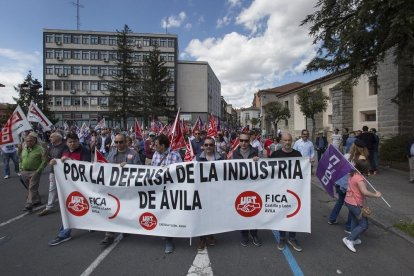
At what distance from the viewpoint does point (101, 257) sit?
168 inches

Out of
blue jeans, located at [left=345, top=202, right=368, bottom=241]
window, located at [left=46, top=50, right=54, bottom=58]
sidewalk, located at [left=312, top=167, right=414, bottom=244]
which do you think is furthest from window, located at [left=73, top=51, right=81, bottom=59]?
blue jeans, located at [left=345, top=202, right=368, bottom=241]

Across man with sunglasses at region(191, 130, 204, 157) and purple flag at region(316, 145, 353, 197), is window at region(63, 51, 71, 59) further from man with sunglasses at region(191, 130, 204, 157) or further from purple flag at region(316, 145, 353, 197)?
purple flag at region(316, 145, 353, 197)

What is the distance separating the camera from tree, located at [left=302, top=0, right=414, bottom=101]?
7.98 meters

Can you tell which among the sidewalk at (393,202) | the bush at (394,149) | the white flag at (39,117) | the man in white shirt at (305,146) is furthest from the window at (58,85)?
the man in white shirt at (305,146)

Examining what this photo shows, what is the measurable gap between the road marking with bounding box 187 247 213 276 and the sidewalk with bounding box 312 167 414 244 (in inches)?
128

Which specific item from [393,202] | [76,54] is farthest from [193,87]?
[393,202]

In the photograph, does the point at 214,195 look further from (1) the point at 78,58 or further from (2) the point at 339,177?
(1) the point at 78,58

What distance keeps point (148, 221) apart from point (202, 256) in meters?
0.99

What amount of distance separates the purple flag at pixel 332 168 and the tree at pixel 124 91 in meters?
47.0

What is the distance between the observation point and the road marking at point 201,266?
12.5ft

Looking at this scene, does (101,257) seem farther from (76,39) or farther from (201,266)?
(76,39)

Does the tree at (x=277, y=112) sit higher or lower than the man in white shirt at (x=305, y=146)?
higher

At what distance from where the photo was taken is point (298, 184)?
461 cm

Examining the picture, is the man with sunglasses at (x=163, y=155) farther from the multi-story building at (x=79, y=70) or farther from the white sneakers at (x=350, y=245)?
the multi-story building at (x=79, y=70)
